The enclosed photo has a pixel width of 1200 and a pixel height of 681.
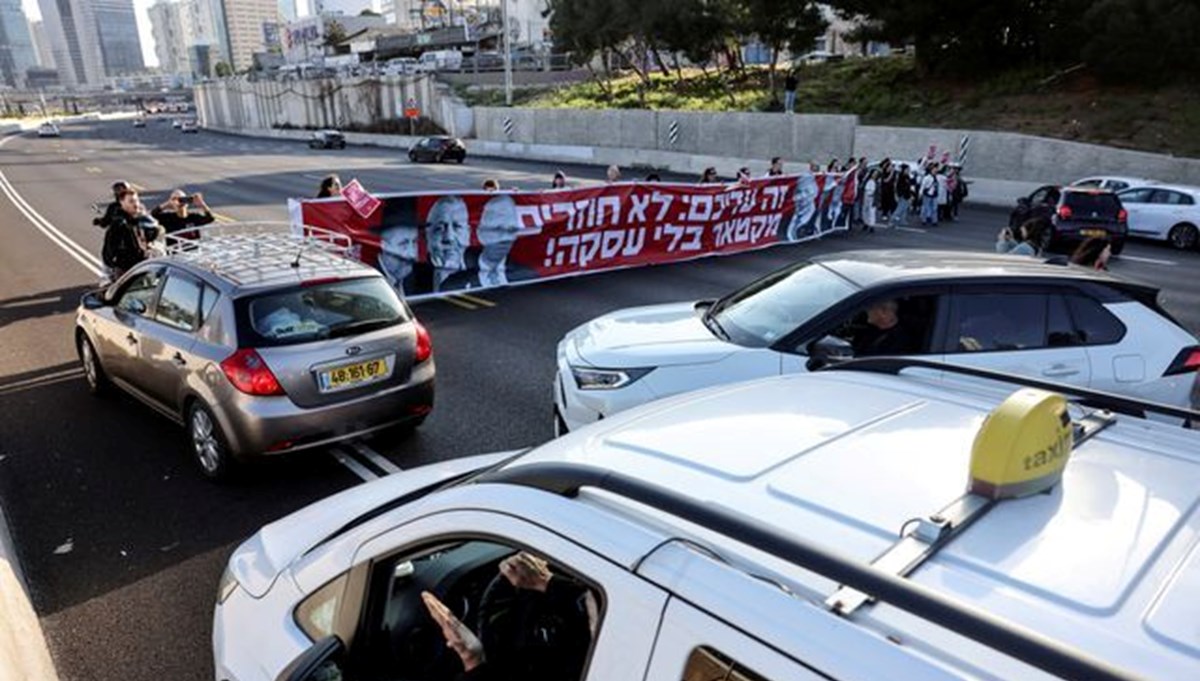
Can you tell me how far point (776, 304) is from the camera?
6.03 meters

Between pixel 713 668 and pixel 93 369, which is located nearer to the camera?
pixel 713 668

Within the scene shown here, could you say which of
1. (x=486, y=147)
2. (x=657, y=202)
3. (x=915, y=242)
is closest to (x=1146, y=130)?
(x=915, y=242)

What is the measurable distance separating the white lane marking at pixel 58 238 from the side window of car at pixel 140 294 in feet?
25.1

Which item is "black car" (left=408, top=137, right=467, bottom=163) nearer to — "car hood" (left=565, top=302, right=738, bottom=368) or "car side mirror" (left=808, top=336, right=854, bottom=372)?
"car hood" (left=565, top=302, right=738, bottom=368)

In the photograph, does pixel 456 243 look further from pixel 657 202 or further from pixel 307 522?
pixel 307 522

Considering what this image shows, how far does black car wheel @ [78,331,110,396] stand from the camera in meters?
7.63

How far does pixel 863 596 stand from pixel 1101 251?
785 cm

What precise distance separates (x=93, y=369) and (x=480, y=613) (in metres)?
6.95

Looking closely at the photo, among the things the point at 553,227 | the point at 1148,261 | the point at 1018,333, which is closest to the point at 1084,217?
the point at 1148,261

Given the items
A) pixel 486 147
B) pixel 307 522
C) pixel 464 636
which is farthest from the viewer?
pixel 486 147

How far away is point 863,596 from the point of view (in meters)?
1.50

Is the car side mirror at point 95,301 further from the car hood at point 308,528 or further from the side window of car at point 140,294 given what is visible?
the car hood at point 308,528

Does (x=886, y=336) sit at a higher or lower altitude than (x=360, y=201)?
higher

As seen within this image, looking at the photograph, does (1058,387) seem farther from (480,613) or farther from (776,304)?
(776,304)
